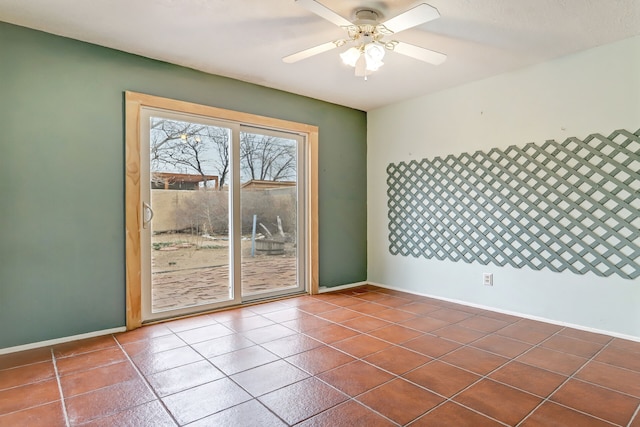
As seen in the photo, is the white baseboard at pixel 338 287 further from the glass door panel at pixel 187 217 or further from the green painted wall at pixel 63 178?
the green painted wall at pixel 63 178

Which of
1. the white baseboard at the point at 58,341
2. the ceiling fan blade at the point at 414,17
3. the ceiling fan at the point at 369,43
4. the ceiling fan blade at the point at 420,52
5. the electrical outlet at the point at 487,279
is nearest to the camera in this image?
the ceiling fan blade at the point at 414,17

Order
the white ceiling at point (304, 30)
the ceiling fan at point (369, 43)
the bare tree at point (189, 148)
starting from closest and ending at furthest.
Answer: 1. the ceiling fan at point (369, 43)
2. the white ceiling at point (304, 30)
3. the bare tree at point (189, 148)

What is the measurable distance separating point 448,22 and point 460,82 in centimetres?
122

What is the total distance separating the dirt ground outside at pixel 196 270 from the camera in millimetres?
2941

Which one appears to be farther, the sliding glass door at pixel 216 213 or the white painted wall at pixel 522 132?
the sliding glass door at pixel 216 213

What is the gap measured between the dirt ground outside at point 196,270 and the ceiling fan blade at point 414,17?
7.38 feet

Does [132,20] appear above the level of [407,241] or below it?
above

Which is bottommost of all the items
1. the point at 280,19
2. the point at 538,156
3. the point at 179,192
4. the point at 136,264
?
the point at 136,264

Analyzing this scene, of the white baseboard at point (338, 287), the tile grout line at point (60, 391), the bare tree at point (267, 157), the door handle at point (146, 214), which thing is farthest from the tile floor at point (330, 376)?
the bare tree at point (267, 157)

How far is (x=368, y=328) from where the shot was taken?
2.72 m

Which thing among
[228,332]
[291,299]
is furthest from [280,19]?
[291,299]

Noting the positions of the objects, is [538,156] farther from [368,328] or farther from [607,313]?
[368,328]

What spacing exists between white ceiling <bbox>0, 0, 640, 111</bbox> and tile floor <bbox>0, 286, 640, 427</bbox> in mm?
2086

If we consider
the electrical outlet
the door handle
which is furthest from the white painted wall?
the door handle
